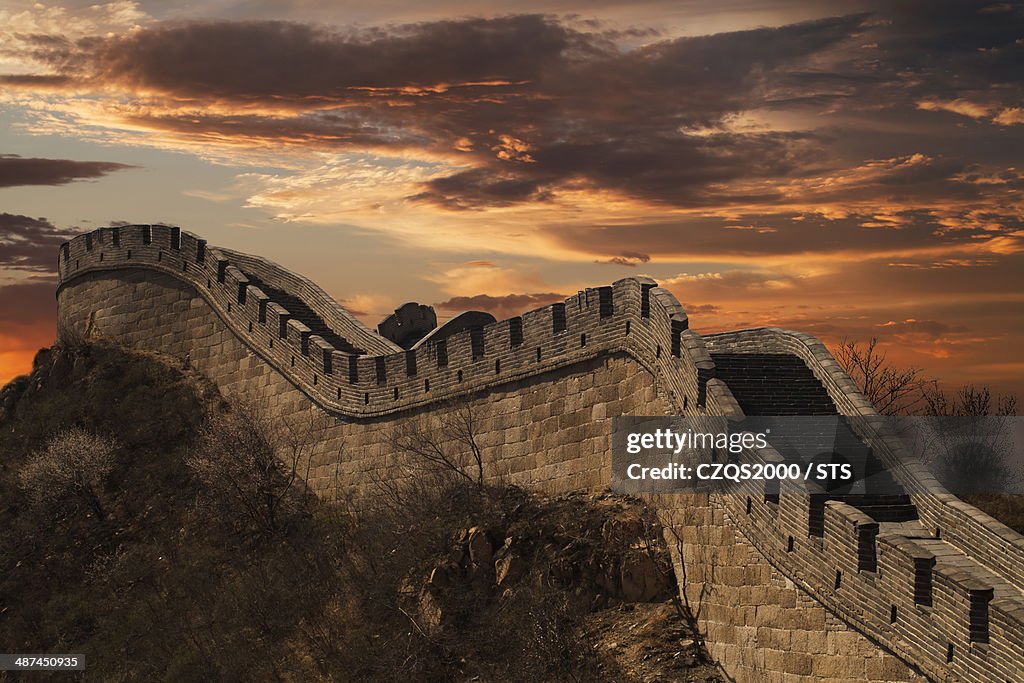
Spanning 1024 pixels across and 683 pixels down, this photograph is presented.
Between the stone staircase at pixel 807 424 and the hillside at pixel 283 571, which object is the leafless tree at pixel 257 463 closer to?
the hillside at pixel 283 571

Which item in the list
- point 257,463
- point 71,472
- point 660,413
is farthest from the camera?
point 71,472

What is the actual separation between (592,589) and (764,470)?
310 centimetres

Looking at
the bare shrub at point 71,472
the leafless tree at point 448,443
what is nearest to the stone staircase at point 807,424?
the leafless tree at point 448,443

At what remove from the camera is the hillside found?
1827 centimetres

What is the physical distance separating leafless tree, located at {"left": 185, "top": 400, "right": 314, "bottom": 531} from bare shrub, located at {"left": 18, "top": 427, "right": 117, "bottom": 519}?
1.72 meters

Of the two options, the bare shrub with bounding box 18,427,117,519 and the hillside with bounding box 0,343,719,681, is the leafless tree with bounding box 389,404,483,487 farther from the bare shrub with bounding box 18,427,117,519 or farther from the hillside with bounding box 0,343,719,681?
the bare shrub with bounding box 18,427,117,519

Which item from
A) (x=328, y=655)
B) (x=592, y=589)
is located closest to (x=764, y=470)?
(x=592, y=589)

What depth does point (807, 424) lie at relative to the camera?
61.4 ft

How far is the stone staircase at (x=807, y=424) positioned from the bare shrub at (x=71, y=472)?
12787 millimetres

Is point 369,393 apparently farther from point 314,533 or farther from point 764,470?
point 764,470

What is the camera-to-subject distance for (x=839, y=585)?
1510 centimetres

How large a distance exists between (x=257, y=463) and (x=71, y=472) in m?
3.89
